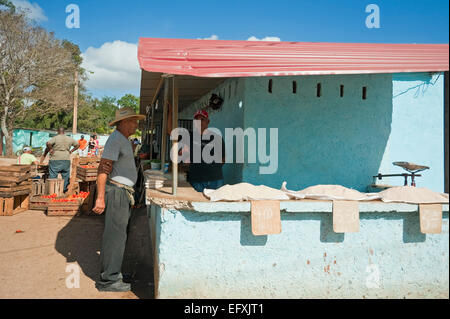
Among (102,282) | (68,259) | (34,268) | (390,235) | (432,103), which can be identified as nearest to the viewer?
(390,235)

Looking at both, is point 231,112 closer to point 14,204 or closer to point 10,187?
→ point 10,187

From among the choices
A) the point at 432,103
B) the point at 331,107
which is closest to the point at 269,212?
the point at 331,107

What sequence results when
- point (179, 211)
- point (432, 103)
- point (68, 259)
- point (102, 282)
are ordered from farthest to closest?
1. point (432, 103)
2. point (68, 259)
3. point (102, 282)
4. point (179, 211)

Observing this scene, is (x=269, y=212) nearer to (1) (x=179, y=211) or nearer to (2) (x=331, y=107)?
(1) (x=179, y=211)

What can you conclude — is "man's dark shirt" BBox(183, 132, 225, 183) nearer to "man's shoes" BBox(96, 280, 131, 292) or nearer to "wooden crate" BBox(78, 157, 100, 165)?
"man's shoes" BBox(96, 280, 131, 292)

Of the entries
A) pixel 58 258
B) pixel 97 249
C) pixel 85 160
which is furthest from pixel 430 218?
pixel 85 160

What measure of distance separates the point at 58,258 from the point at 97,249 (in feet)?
2.15

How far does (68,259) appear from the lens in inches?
187

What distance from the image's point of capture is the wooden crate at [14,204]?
719 centimetres

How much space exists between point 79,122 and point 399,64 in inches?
1552

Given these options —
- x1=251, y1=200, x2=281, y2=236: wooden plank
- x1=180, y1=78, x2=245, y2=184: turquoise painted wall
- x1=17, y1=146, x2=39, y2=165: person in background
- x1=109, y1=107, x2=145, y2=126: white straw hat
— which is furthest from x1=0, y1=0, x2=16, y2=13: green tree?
x1=251, y1=200, x2=281, y2=236: wooden plank

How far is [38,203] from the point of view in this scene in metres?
7.91
